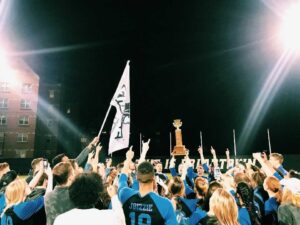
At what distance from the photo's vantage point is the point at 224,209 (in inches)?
154

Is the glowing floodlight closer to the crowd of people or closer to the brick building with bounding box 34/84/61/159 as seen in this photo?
the crowd of people

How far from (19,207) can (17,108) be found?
5940cm

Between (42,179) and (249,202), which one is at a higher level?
(42,179)

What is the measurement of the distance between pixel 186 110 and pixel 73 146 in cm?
2840

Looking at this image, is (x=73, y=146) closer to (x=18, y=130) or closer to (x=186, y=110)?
(x=18, y=130)

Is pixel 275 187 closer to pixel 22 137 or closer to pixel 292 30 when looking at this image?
pixel 292 30

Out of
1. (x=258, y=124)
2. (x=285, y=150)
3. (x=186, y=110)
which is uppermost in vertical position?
(x=186, y=110)

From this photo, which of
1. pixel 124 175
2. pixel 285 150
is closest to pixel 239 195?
pixel 124 175

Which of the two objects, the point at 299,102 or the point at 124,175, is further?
the point at 299,102

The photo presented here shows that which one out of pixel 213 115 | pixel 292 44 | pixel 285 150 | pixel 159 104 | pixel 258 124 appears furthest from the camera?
pixel 159 104

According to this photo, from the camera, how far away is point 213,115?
49.1 meters

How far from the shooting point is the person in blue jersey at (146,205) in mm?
3719

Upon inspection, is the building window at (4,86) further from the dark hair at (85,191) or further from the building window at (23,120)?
the dark hair at (85,191)

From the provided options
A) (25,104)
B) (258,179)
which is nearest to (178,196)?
(258,179)
